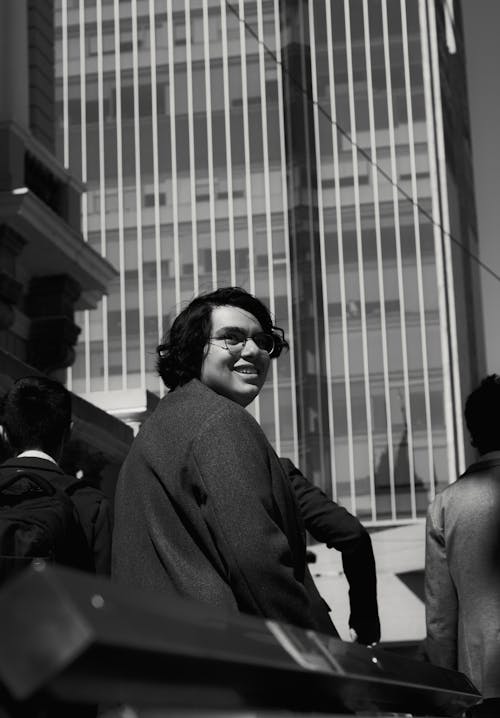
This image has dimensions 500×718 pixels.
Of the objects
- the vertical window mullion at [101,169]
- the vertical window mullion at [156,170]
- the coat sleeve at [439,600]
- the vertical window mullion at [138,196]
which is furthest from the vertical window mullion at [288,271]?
the coat sleeve at [439,600]

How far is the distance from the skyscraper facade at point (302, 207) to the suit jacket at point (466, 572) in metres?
67.9

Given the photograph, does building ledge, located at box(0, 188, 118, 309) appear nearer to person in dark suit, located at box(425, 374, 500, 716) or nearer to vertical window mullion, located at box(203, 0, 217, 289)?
person in dark suit, located at box(425, 374, 500, 716)

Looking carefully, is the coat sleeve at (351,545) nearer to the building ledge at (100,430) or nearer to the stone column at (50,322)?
the building ledge at (100,430)

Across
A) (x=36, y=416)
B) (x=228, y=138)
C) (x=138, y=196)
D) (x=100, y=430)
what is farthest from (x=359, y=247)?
(x=36, y=416)

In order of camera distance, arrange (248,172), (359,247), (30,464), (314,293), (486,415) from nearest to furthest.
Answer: (30,464), (486,415), (314,293), (359,247), (248,172)

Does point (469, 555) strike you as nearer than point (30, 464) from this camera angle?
No

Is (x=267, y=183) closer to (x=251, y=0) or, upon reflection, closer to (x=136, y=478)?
(x=251, y=0)

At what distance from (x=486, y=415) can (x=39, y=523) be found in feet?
4.44

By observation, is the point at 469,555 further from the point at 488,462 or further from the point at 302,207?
the point at 302,207

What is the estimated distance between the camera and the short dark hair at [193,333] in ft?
8.03

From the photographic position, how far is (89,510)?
3.20 m

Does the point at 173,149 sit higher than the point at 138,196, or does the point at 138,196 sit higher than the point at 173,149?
the point at 173,149

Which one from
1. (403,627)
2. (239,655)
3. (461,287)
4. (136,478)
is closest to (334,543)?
(136,478)

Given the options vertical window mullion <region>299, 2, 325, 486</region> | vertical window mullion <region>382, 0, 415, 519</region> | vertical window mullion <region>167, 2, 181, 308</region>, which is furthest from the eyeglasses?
vertical window mullion <region>299, 2, 325, 486</region>
